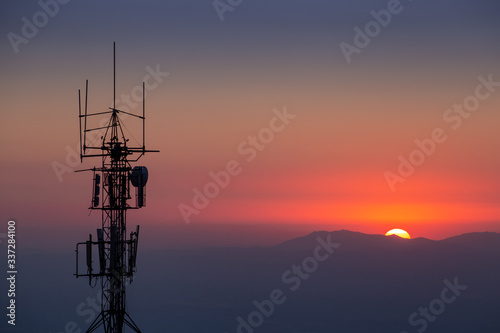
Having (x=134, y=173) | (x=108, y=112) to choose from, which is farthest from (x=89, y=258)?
(x=108, y=112)

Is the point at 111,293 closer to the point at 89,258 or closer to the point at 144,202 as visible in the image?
the point at 89,258

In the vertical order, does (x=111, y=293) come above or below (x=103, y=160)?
below

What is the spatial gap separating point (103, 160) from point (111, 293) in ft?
28.1

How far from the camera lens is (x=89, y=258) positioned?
51031 mm

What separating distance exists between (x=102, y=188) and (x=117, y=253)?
14.1 ft

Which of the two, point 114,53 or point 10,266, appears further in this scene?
point 10,266

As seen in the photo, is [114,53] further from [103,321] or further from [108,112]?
[103,321]

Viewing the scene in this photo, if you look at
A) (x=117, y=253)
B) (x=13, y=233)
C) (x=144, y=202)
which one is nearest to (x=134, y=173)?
(x=144, y=202)

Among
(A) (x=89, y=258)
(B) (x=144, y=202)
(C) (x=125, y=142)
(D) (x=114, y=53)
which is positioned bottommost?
(A) (x=89, y=258)

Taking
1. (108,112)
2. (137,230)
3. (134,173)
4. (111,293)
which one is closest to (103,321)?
(111,293)

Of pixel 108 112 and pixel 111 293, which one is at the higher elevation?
pixel 108 112

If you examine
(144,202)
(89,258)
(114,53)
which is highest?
(114,53)

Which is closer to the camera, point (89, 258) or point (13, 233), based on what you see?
point (89, 258)

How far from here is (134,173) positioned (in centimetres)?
5228
